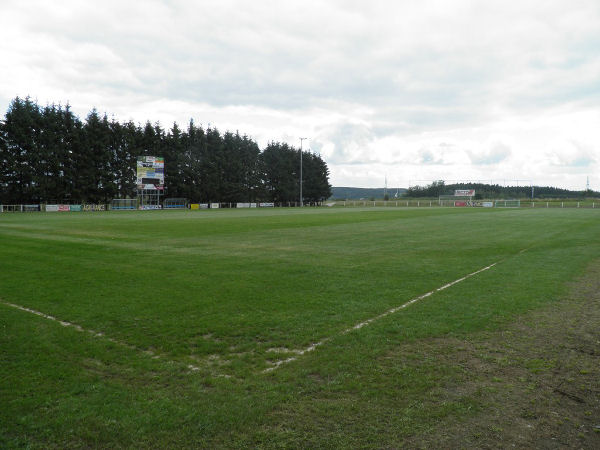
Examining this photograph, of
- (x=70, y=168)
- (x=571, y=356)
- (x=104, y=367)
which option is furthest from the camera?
(x=70, y=168)

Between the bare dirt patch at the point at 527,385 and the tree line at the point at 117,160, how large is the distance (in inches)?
2846

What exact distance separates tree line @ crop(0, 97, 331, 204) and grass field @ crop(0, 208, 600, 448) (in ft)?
203

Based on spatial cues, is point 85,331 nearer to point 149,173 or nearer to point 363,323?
point 363,323

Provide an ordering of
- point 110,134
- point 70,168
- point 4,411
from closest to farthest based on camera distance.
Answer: point 4,411, point 70,168, point 110,134

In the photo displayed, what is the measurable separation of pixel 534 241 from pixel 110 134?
244 ft

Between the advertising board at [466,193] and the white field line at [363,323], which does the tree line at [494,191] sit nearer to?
the advertising board at [466,193]

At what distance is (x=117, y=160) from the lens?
76.1m

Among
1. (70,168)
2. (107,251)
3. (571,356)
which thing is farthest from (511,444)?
(70,168)

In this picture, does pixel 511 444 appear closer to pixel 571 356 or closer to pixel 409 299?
pixel 571 356

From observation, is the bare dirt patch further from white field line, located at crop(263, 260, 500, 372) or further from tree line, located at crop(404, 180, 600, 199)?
tree line, located at crop(404, 180, 600, 199)

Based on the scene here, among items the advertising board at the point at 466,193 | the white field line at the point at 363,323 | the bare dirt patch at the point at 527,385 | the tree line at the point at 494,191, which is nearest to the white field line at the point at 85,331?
the white field line at the point at 363,323

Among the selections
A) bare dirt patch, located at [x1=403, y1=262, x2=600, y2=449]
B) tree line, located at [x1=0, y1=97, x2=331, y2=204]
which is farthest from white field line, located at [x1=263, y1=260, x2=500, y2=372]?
tree line, located at [x1=0, y1=97, x2=331, y2=204]

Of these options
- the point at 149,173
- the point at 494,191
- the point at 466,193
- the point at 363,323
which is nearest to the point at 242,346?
the point at 363,323

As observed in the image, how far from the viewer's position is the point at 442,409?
12.9 feet
